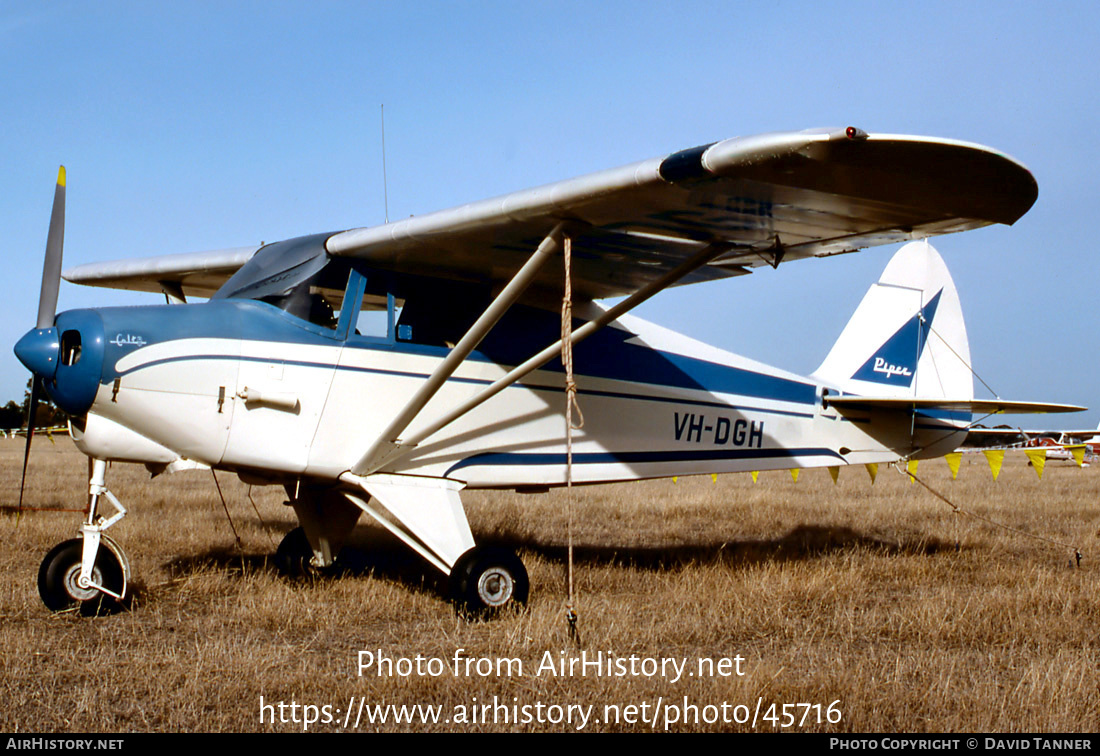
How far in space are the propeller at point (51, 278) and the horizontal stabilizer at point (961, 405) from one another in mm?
6796

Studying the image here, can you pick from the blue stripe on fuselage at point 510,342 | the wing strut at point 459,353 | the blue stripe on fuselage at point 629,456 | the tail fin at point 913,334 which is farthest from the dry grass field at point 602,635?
the tail fin at point 913,334

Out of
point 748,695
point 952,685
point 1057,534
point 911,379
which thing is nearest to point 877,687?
point 952,685

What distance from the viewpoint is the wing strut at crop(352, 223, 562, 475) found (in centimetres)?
549

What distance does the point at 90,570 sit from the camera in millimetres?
5500

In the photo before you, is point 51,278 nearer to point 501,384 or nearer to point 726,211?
point 501,384

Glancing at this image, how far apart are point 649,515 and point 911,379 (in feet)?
14.4

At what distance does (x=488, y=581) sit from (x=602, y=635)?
3.21 ft

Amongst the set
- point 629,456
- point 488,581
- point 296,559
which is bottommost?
point 296,559

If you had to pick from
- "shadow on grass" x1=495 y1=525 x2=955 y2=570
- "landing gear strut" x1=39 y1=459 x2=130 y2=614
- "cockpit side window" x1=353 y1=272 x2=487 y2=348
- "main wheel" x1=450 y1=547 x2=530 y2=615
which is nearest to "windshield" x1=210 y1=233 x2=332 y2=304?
"cockpit side window" x1=353 y1=272 x2=487 y2=348

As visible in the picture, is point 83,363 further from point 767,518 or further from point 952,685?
point 767,518

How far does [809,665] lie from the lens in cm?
478

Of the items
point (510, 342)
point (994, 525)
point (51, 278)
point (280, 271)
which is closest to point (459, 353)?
point (510, 342)

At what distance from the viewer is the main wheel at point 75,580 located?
551 centimetres
